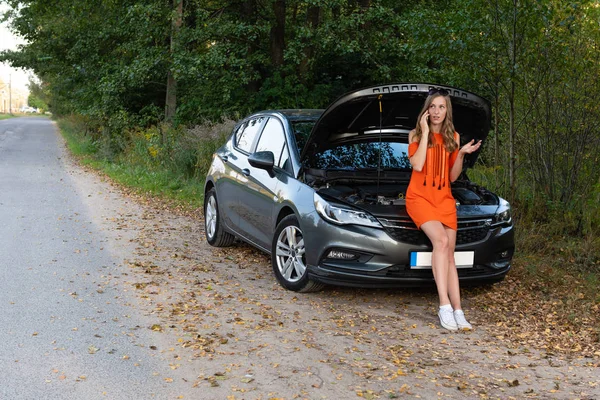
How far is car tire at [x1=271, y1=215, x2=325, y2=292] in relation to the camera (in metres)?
6.40

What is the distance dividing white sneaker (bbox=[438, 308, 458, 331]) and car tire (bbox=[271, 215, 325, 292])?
3.93 ft

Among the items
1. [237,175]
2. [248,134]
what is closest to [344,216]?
[237,175]

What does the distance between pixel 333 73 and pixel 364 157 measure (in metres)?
12.8

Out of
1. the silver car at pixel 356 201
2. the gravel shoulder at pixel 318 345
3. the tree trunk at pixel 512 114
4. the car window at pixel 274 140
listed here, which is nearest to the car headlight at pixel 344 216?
the silver car at pixel 356 201

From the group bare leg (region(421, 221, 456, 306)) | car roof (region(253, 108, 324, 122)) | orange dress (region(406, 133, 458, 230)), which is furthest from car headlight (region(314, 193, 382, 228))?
car roof (region(253, 108, 324, 122))

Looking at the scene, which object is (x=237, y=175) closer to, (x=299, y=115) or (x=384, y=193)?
(x=299, y=115)

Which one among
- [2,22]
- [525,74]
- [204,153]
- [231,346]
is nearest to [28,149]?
[2,22]

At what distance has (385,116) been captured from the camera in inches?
268

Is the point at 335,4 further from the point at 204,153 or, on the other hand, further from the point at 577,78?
the point at 577,78

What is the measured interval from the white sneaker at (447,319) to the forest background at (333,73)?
1.15 meters

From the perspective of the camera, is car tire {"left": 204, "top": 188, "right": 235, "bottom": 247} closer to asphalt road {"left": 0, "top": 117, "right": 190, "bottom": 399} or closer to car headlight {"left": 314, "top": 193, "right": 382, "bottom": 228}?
asphalt road {"left": 0, "top": 117, "right": 190, "bottom": 399}

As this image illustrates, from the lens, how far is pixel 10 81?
6284 inches

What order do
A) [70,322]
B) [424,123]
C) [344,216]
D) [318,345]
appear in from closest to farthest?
[318,345] < [70,322] < [424,123] < [344,216]

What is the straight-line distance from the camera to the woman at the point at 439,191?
571cm
